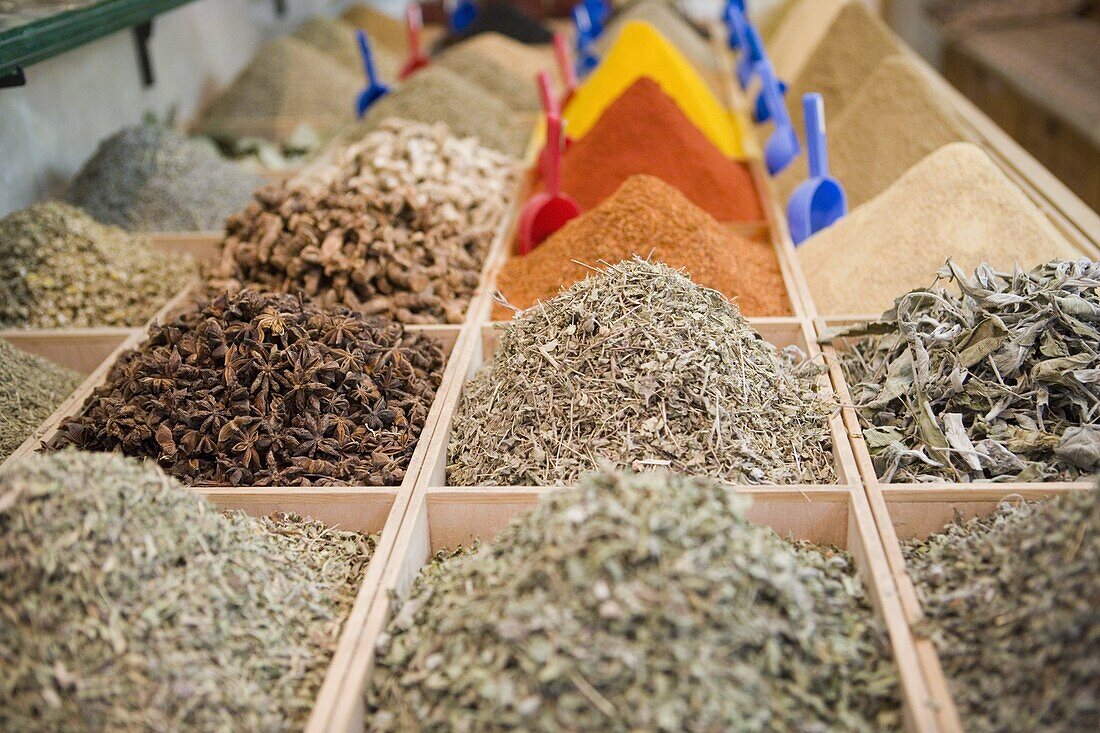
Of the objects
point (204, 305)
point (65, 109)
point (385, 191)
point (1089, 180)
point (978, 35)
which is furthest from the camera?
point (978, 35)

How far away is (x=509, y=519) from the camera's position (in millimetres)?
1402

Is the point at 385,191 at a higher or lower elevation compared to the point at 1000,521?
higher

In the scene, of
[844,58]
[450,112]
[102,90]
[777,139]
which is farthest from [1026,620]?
[102,90]

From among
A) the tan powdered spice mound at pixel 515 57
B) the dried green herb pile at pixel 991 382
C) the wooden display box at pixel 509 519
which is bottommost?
the wooden display box at pixel 509 519

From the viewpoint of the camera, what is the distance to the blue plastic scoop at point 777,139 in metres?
2.79

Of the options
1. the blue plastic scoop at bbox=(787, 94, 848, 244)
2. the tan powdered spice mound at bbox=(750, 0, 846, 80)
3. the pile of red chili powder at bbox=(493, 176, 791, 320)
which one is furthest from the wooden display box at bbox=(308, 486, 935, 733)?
the tan powdered spice mound at bbox=(750, 0, 846, 80)

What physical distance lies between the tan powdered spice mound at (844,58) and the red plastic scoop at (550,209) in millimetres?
1260

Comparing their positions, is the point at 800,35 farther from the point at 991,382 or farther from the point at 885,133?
the point at 991,382

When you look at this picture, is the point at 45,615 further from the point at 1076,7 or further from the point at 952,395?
the point at 1076,7

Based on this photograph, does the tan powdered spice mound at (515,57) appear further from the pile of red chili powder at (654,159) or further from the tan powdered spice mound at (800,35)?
the pile of red chili powder at (654,159)

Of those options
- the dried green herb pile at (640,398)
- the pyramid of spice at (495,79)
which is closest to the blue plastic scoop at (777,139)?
the pyramid of spice at (495,79)

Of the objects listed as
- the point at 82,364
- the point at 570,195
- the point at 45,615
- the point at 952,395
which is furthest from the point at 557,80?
the point at 45,615

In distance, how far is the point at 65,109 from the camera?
265 cm

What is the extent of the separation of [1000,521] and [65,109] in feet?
8.60
